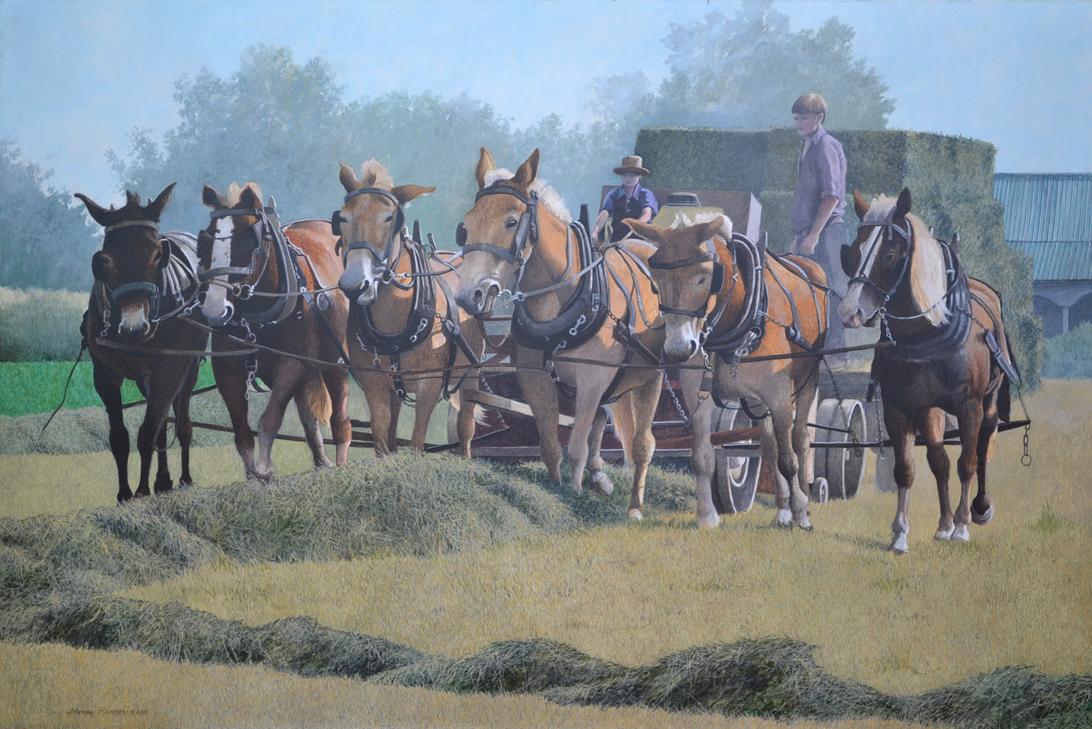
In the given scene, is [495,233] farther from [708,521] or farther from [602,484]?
[708,521]

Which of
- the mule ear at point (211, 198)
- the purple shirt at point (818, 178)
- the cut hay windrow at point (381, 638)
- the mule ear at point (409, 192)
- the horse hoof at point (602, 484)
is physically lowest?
the cut hay windrow at point (381, 638)

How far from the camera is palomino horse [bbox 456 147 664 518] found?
756 cm

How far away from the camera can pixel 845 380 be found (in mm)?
8180

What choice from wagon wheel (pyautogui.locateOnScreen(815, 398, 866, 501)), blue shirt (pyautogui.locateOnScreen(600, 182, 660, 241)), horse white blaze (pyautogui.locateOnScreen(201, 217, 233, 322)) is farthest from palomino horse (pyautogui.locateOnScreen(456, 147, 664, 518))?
horse white blaze (pyautogui.locateOnScreen(201, 217, 233, 322))

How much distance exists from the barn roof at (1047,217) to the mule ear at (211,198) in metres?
4.57

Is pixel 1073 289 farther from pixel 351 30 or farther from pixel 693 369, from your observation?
pixel 351 30

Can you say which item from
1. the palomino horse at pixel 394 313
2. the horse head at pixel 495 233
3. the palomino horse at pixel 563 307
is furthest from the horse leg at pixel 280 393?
the horse head at pixel 495 233

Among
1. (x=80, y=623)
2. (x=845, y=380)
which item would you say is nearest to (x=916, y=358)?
(x=845, y=380)

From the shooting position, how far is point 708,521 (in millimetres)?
7863

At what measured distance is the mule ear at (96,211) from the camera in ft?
26.6

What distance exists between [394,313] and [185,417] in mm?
1494

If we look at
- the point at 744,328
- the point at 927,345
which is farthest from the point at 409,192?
the point at 927,345

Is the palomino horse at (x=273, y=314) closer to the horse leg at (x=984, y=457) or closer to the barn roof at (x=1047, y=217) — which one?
the horse leg at (x=984, y=457)

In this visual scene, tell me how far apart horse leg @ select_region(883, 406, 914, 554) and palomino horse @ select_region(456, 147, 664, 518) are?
1430mm
